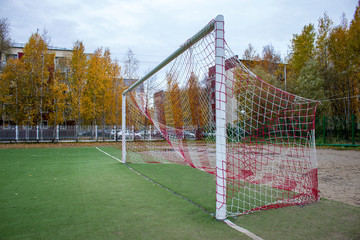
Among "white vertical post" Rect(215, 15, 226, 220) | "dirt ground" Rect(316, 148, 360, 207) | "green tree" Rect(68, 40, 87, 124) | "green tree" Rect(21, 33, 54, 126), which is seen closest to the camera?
"white vertical post" Rect(215, 15, 226, 220)

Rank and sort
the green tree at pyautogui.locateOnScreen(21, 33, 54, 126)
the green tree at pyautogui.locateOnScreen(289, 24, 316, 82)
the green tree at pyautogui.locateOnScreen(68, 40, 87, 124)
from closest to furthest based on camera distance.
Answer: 1. the green tree at pyautogui.locateOnScreen(21, 33, 54, 126)
2. the green tree at pyautogui.locateOnScreen(68, 40, 87, 124)
3. the green tree at pyautogui.locateOnScreen(289, 24, 316, 82)

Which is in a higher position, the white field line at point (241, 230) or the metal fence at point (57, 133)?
the metal fence at point (57, 133)

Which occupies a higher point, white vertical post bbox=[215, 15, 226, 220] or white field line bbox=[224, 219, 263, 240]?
white vertical post bbox=[215, 15, 226, 220]

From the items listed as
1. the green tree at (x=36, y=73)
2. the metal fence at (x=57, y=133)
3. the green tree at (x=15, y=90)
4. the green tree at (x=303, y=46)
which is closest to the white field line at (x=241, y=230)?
the metal fence at (x=57, y=133)

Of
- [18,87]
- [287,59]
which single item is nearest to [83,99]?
[18,87]

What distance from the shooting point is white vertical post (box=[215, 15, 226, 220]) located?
308cm

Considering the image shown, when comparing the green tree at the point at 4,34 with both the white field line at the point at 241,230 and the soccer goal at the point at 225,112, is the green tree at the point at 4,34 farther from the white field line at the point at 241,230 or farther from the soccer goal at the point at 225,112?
the white field line at the point at 241,230

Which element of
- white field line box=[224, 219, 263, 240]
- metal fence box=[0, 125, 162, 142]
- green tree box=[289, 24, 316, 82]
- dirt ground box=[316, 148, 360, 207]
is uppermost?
green tree box=[289, 24, 316, 82]

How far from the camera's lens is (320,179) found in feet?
18.9

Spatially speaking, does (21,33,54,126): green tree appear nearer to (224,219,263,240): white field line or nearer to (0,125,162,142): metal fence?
(0,125,162,142): metal fence

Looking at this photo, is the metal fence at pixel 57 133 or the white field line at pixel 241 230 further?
the metal fence at pixel 57 133

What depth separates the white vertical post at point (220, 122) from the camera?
3.08 m

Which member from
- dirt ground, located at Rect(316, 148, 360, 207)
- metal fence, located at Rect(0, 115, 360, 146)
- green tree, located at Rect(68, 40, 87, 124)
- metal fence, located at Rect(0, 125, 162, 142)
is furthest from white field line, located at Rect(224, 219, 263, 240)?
green tree, located at Rect(68, 40, 87, 124)

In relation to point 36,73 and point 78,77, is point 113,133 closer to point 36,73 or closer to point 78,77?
point 78,77
